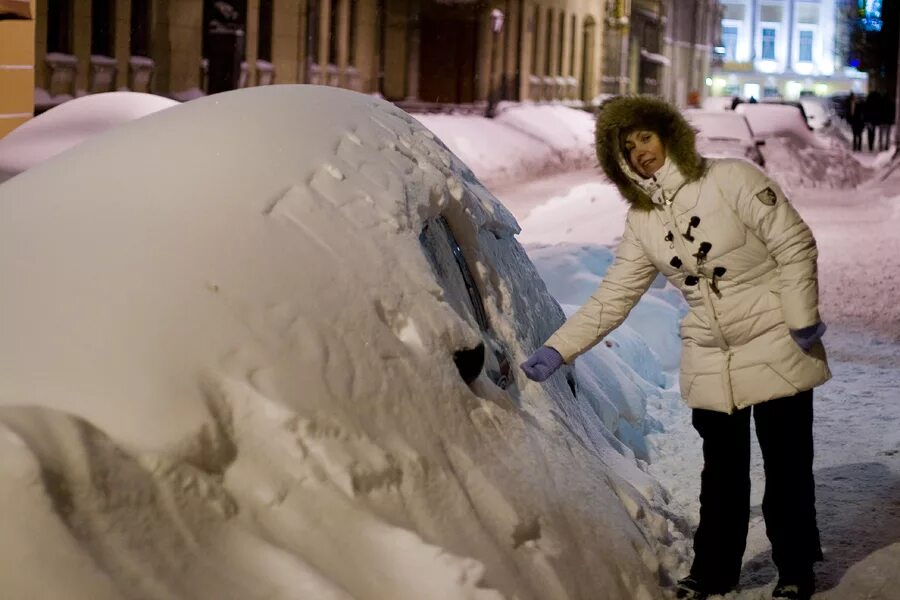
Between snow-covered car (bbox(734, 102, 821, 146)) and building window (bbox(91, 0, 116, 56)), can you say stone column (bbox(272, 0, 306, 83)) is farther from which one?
snow-covered car (bbox(734, 102, 821, 146))

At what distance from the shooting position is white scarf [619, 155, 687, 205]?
14.3ft

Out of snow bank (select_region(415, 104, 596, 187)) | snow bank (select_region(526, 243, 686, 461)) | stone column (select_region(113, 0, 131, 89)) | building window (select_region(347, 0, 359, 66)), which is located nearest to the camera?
snow bank (select_region(526, 243, 686, 461))

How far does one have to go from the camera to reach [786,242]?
164 inches

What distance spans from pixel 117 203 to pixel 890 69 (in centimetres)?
5195

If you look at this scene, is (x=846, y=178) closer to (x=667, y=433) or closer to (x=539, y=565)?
(x=667, y=433)

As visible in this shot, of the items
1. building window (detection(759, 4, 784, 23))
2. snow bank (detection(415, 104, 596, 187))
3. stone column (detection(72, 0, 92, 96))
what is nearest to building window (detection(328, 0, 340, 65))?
snow bank (detection(415, 104, 596, 187))

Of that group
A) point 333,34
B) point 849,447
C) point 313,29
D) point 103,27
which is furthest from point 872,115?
point 849,447

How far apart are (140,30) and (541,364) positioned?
18954 mm

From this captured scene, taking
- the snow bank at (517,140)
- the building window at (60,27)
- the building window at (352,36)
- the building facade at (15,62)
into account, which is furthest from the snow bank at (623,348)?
the building window at (352,36)

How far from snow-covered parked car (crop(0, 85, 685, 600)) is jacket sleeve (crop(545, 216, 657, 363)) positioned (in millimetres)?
237

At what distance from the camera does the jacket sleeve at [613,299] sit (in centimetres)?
452

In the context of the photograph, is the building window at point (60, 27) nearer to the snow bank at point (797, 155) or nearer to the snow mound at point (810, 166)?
the snow bank at point (797, 155)

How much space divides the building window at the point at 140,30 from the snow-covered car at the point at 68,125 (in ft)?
37.9

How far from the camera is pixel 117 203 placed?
374 centimetres
